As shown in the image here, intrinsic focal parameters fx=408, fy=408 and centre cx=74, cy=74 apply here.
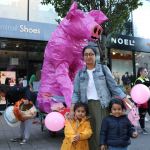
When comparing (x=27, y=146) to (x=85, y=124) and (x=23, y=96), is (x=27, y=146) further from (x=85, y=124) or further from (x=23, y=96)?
(x=85, y=124)

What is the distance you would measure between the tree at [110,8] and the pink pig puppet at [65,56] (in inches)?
150

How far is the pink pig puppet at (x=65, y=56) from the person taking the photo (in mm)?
8478

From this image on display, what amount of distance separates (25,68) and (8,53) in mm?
942

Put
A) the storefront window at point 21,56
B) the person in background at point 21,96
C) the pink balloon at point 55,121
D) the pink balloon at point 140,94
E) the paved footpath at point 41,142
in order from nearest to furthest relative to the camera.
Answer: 1. the pink balloon at point 55,121
2. the pink balloon at point 140,94
3. the paved footpath at point 41,142
4. the person in background at point 21,96
5. the storefront window at point 21,56

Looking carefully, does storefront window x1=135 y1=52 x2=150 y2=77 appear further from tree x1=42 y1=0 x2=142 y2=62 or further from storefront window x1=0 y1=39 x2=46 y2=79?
tree x1=42 y1=0 x2=142 y2=62

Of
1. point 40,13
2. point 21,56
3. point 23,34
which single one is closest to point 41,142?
point 23,34

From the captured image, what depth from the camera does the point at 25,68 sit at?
54.7 feet

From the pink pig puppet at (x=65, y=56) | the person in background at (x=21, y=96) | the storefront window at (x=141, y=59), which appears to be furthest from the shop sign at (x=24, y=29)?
the person in background at (x=21, y=96)

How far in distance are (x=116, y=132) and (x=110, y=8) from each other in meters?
8.34

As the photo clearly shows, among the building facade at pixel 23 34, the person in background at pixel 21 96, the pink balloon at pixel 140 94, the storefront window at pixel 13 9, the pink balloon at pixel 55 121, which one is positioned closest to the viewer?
the pink balloon at pixel 55 121

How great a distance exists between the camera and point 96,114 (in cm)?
542

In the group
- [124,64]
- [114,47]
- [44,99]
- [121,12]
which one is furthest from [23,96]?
[124,64]

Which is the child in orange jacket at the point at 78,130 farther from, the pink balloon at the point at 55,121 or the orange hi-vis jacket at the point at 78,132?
the pink balloon at the point at 55,121

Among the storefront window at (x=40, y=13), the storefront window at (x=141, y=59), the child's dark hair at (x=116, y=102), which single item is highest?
the storefront window at (x=40, y=13)
